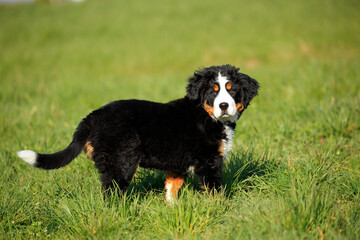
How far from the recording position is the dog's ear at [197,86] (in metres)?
3.40

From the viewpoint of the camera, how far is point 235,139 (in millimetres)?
5234

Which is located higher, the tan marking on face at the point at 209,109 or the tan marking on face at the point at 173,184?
the tan marking on face at the point at 209,109

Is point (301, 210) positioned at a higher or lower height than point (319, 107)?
lower

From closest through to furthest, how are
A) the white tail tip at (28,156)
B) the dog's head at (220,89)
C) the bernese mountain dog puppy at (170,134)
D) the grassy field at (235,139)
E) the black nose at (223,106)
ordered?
the white tail tip at (28,156)
the grassy field at (235,139)
the bernese mountain dog puppy at (170,134)
the black nose at (223,106)
the dog's head at (220,89)

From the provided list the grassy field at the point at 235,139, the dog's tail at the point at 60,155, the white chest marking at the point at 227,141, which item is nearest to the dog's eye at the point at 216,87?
the white chest marking at the point at 227,141

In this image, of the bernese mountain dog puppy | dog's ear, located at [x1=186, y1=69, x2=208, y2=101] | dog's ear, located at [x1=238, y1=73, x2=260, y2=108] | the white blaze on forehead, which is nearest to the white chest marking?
the bernese mountain dog puppy

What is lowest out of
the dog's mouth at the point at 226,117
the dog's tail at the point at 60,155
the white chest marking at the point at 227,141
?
the dog's tail at the point at 60,155

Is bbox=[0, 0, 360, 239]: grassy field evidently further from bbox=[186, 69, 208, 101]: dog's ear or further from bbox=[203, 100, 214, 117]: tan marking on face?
bbox=[186, 69, 208, 101]: dog's ear

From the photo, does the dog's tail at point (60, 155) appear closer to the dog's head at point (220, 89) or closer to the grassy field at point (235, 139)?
the grassy field at point (235, 139)

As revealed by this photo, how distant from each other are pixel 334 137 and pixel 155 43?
14.0m

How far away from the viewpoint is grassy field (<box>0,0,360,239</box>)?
2824 millimetres

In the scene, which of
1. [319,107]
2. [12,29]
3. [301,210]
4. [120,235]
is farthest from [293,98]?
[12,29]

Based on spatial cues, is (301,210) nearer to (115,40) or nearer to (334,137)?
(334,137)

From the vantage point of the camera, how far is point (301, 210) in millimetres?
2633
